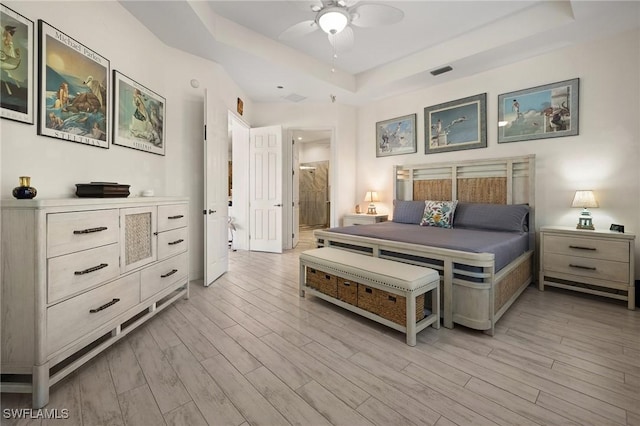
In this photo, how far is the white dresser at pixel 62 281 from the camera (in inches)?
55.7

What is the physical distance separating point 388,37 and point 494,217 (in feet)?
8.67

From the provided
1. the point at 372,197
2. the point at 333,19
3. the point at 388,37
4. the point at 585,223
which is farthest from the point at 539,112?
the point at 333,19

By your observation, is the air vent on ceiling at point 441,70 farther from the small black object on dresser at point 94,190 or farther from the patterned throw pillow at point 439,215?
the small black object on dresser at point 94,190

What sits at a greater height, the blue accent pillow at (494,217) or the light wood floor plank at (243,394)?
the blue accent pillow at (494,217)

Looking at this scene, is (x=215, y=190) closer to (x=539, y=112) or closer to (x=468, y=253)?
(x=468, y=253)

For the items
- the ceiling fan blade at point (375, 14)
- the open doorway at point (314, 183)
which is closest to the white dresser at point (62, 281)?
the ceiling fan blade at point (375, 14)

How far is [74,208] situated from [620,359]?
3549 mm

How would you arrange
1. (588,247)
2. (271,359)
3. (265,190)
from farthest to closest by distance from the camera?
1. (265,190)
2. (588,247)
3. (271,359)

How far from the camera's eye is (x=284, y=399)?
4.89ft

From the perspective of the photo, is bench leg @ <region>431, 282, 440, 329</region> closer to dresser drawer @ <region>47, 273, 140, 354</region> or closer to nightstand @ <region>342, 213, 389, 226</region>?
dresser drawer @ <region>47, 273, 140, 354</region>

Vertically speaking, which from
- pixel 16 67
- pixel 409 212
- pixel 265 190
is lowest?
pixel 409 212

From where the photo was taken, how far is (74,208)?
63.4 inches

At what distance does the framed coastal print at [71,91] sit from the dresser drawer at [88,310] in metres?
1.14

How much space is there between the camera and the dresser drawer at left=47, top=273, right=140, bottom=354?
1495 millimetres
